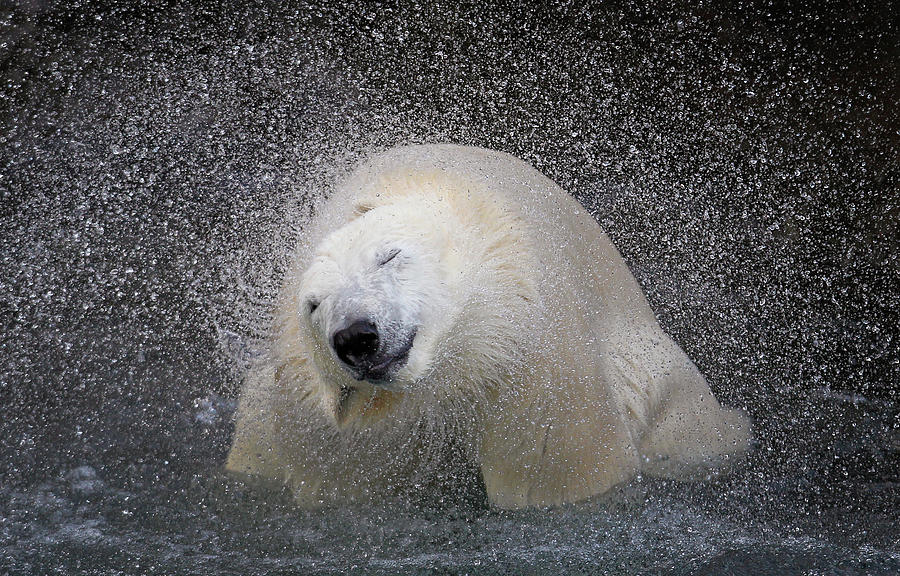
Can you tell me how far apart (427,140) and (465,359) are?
4.10 ft

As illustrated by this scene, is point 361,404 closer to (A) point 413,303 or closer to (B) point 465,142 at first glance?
(A) point 413,303

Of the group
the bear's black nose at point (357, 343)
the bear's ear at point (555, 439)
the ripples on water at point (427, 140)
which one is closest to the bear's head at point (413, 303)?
the bear's black nose at point (357, 343)

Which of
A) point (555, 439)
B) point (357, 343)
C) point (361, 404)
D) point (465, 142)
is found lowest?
point (555, 439)

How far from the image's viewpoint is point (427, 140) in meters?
3.21

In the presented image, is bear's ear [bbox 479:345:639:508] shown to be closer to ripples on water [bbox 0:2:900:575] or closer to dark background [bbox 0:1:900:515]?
ripples on water [bbox 0:2:900:575]

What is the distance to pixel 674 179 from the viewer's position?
3.30 m

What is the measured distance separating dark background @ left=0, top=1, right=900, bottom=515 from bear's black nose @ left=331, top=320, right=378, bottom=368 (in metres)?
1.11

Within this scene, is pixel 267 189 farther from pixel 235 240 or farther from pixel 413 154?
pixel 413 154

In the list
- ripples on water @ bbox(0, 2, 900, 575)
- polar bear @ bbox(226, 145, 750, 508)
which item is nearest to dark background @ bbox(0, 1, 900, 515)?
ripples on water @ bbox(0, 2, 900, 575)

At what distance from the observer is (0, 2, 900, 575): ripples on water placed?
2768 millimetres

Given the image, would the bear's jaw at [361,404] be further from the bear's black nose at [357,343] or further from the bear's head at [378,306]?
the bear's black nose at [357,343]

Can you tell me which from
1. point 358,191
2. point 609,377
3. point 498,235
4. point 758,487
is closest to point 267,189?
point 358,191

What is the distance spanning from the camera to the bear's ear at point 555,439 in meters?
2.33

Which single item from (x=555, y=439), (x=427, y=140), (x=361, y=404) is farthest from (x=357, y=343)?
(x=427, y=140)
